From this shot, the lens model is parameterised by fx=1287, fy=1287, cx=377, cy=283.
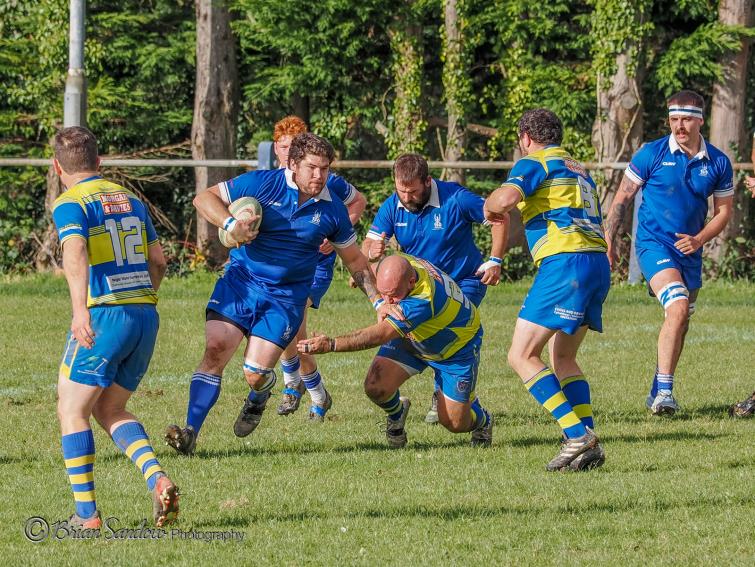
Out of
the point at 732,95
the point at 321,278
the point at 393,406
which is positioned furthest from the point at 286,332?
the point at 732,95

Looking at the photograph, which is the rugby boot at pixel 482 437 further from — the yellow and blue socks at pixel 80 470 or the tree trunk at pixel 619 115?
the tree trunk at pixel 619 115

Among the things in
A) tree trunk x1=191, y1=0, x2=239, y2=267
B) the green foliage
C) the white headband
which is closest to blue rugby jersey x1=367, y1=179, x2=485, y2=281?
the white headband

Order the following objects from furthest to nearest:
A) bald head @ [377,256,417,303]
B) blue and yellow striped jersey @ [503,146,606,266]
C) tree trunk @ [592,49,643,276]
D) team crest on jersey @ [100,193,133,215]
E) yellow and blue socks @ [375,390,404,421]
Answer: tree trunk @ [592,49,643,276]
yellow and blue socks @ [375,390,404,421]
blue and yellow striped jersey @ [503,146,606,266]
bald head @ [377,256,417,303]
team crest on jersey @ [100,193,133,215]

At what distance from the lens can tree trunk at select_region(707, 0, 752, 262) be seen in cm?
1906

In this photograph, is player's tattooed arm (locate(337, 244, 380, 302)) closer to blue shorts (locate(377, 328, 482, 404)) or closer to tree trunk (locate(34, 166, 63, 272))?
blue shorts (locate(377, 328, 482, 404))

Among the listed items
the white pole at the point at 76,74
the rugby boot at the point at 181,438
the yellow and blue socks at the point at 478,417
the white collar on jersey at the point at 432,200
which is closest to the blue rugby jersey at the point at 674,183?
the white collar on jersey at the point at 432,200

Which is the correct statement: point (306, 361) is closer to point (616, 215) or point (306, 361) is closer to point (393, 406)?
point (393, 406)

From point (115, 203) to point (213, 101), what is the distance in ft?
47.2

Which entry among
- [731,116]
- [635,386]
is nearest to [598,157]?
[731,116]

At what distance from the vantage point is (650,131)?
71.8ft

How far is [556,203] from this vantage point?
778 cm

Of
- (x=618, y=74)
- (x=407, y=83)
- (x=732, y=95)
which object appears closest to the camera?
(x=732, y=95)

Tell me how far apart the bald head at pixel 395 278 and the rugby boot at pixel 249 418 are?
1.32 m

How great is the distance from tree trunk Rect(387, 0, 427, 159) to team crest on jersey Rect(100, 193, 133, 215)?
1473cm
